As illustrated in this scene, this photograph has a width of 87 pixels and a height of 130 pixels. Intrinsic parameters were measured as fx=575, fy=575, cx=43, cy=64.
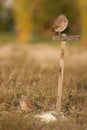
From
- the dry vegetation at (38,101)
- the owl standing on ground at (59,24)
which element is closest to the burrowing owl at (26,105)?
the dry vegetation at (38,101)

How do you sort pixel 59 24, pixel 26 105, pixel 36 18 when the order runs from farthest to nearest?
pixel 36 18 → pixel 59 24 → pixel 26 105

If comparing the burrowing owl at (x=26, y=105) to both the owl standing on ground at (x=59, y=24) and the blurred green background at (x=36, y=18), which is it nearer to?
the owl standing on ground at (x=59, y=24)

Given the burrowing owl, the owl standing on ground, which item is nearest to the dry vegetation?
the burrowing owl

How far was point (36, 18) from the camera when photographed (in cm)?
5150

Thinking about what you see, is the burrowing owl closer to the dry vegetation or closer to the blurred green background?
the dry vegetation

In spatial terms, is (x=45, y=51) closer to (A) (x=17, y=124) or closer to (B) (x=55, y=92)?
(B) (x=55, y=92)

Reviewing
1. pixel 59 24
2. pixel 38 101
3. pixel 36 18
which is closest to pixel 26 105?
pixel 38 101

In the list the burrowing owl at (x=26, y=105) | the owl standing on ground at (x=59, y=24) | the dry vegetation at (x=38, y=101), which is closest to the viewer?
the dry vegetation at (x=38, y=101)

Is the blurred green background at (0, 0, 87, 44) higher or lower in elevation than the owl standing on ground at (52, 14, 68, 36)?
lower

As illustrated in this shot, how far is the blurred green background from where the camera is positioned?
35062 mm

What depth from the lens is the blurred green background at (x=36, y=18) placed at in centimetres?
3506

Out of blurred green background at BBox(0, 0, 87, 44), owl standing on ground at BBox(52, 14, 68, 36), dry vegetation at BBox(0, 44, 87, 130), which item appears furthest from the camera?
blurred green background at BBox(0, 0, 87, 44)

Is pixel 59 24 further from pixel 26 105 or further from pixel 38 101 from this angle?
pixel 26 105

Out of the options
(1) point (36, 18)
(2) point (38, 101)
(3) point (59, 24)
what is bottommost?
(1) point (36, 18)
